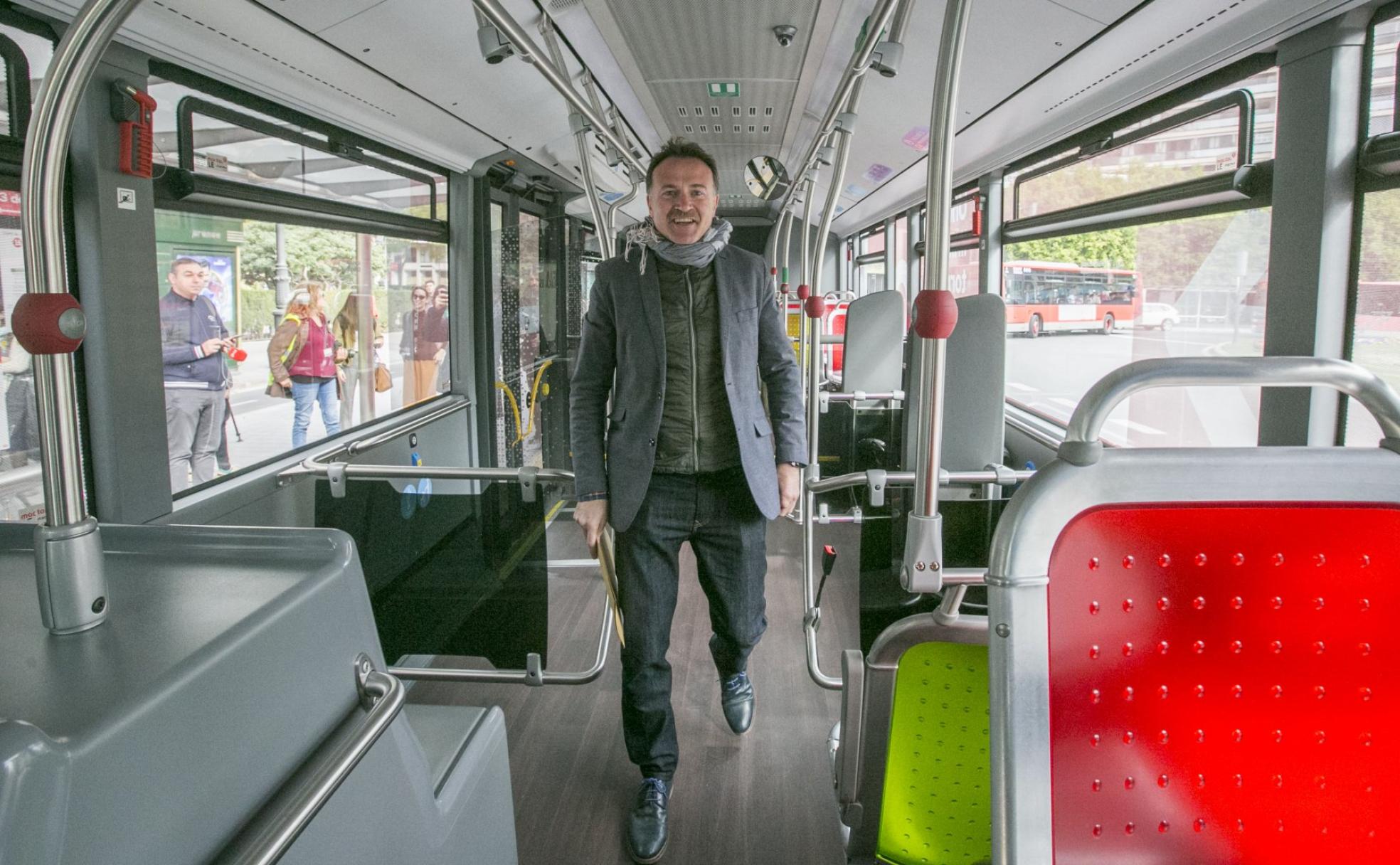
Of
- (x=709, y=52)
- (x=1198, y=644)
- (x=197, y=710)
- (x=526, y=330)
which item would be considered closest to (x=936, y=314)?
(x=1198, y=644)

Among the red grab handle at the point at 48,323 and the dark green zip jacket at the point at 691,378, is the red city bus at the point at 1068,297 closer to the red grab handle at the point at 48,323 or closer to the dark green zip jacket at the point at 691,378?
the dark green zip jacket at the point at 691,378

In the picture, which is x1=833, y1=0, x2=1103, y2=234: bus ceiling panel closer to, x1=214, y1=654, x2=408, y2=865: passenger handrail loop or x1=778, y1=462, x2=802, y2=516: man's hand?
x1=778, y1=462, x2=802, y2=516: man's hand

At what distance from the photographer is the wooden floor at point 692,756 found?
2.08m

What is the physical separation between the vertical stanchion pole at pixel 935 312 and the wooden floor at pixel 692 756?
1.24 metres

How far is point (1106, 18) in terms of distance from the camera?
2.29m

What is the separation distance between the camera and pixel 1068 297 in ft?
12.6

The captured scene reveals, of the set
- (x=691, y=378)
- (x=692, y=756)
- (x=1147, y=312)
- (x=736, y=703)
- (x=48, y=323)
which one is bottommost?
(x=692, y=756)

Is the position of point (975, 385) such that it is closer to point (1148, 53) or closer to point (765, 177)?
point (1148, 53)

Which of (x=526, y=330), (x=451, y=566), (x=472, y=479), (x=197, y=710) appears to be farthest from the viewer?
(x=526, y=330)

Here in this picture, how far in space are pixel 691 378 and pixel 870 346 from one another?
319 cm

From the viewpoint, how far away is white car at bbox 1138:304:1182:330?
119 inches

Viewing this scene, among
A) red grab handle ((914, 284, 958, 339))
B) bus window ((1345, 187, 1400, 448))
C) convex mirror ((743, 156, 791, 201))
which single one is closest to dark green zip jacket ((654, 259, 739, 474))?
red grab handle ((914, 284, 958, 339))

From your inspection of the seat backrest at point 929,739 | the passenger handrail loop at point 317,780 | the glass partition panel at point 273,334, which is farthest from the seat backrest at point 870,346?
the passenger handrail loop at point 317,780

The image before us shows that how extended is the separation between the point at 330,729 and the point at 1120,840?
37.3 inches
